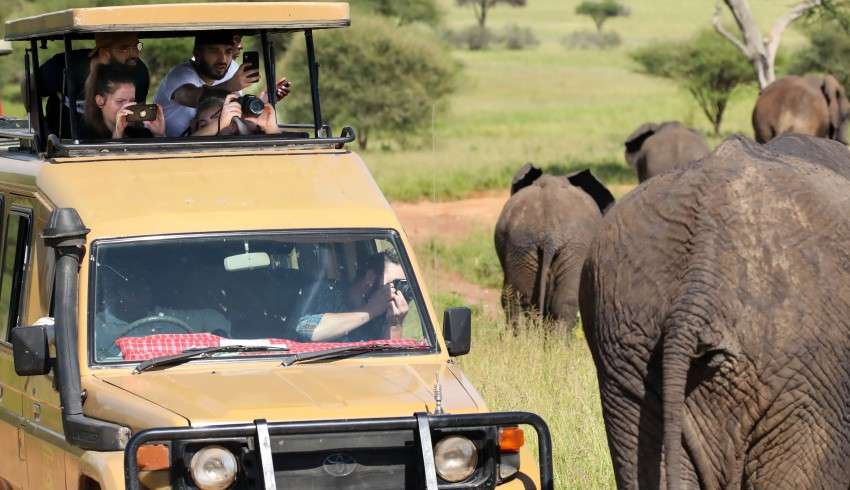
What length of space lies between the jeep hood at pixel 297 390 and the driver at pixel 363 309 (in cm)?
26

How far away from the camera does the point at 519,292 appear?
13.3 meters

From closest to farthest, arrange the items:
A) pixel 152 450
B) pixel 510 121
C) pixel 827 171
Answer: pixel 152 450
pixel 827 171
pixel 510 121

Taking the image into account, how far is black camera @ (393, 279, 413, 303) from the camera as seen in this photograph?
5902 mm

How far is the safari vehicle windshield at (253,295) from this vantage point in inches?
221

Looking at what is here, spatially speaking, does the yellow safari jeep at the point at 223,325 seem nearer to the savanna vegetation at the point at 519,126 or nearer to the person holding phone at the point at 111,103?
the person holding phone at the point at 111,103

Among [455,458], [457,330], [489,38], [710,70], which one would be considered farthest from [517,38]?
[455,458]

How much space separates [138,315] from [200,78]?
225 cm

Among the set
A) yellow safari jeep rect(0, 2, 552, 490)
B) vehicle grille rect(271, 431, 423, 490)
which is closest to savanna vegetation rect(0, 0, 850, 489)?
yellow safari jeep rect(0, 2, 552, 490)

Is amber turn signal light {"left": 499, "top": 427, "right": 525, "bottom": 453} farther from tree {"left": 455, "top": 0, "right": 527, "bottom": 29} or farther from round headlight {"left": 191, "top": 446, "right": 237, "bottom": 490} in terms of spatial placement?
tree {"left": 455, "top": 0, "right": 527, "bottom": 29}

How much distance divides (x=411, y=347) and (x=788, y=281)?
148 cm

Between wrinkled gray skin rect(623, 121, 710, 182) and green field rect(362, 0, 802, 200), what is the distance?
3.22 meters

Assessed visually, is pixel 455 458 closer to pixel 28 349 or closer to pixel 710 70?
pixel 28 349

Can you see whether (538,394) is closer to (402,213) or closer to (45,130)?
(45,130)

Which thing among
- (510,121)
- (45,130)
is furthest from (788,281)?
(510,121)
